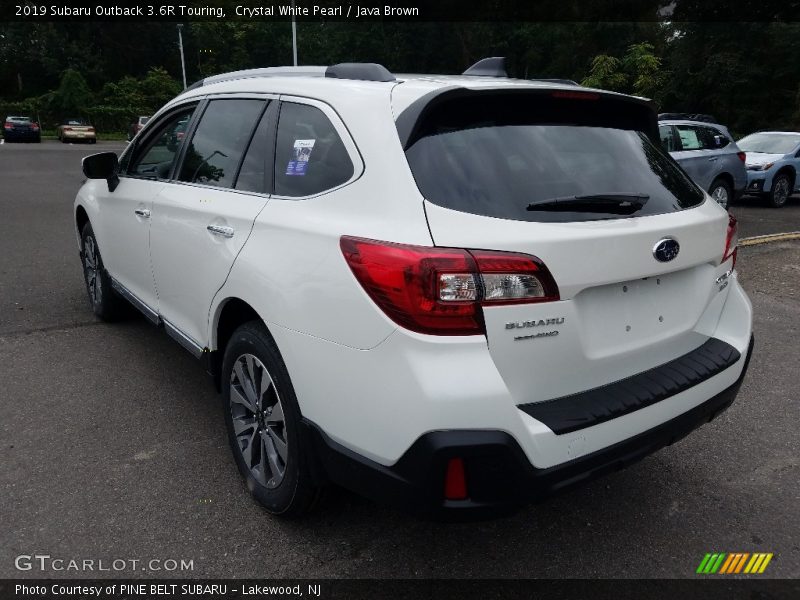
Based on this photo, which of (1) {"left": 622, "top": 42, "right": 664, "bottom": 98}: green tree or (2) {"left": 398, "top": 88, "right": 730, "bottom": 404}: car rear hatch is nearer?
(2) {"left": 398, "top": 88, "right": 730, "bottom": 404}: car rear hatch

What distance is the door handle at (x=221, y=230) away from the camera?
2.70 m

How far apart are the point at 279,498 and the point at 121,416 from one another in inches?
58.1

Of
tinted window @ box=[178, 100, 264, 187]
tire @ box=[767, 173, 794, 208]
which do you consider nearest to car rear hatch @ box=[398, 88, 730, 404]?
tinted window @ box=[178, 100, 264, 187]

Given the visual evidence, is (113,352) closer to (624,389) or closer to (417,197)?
(417,197)

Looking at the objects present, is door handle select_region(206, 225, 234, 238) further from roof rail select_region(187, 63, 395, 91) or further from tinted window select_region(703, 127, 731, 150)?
tinted window select_region(703, 127, 731, 150)

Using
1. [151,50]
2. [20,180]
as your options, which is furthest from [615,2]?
[151,50]

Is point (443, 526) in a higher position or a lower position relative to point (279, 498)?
lower

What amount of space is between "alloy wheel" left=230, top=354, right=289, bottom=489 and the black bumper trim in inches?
40.3

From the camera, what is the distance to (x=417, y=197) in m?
2.02

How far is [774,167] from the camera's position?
12945 millimetres

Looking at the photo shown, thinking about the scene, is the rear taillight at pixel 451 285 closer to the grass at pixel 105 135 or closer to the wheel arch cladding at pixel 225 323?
the wheel arch cladding at pixel 225 323

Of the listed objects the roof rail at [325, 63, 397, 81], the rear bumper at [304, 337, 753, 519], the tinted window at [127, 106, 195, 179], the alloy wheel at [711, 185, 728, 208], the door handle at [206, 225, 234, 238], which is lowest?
the alloy wheel at [711, 185, 728, 208]
